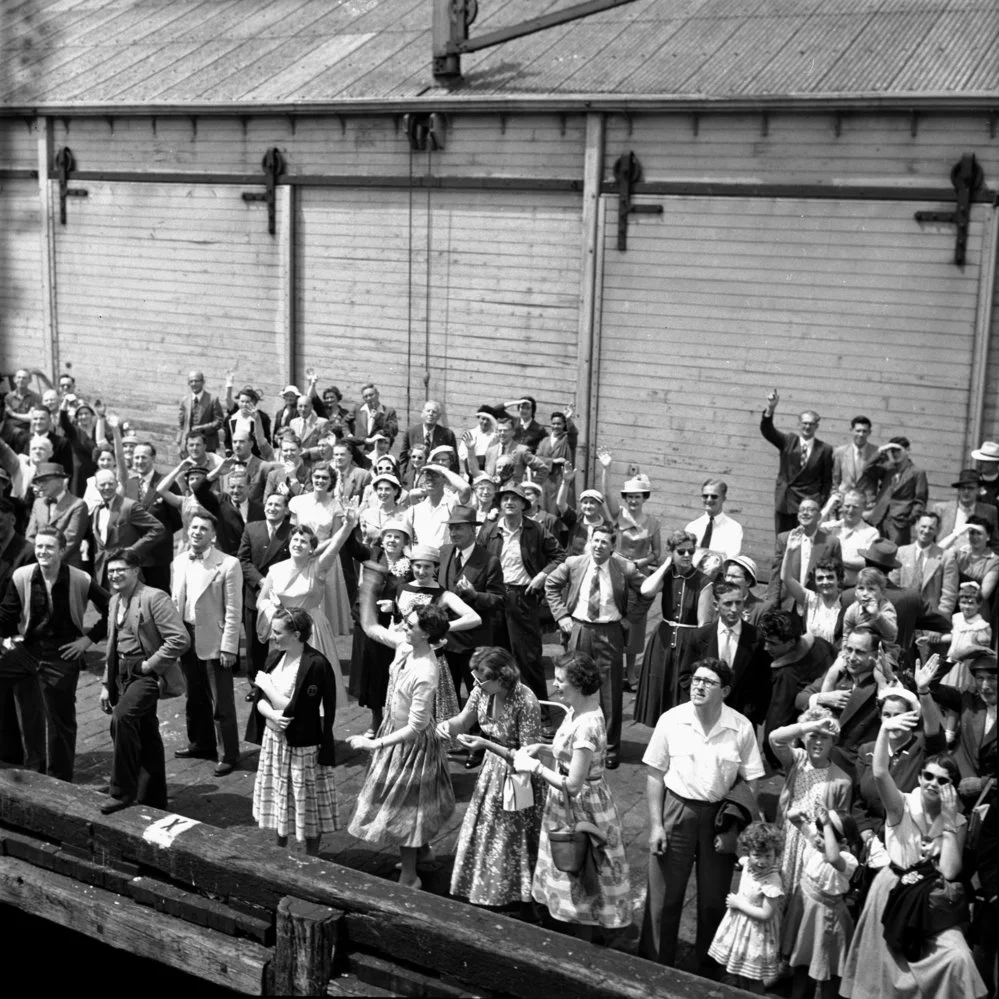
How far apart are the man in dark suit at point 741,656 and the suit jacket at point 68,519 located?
5.16m

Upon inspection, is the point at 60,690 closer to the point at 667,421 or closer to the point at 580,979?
the point at 580,979

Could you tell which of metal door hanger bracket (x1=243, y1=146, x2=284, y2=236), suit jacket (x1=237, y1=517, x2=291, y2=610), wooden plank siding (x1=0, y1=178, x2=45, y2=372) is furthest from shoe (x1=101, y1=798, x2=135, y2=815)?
wooden plank siding (x1=0, y1=178, x2=45, y2=372)

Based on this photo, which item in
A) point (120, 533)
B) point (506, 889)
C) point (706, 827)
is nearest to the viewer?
point (706, 827)

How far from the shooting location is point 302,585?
966 cm

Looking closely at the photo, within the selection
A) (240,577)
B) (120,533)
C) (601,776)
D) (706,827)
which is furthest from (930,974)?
(120,533)

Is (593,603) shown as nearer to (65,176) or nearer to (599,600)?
(599,600)

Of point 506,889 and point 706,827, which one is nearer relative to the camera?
point 706,827

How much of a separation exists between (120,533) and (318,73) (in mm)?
9246

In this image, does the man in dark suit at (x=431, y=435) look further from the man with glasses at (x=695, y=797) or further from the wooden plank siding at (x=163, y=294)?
the man with glasses at (x=695, y=797)

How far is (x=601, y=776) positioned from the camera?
23.5ft

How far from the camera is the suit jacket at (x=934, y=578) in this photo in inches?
401

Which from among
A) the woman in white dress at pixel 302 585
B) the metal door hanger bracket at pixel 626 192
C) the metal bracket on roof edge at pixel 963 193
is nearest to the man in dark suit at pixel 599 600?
the woman in white dress at pixel 302 585

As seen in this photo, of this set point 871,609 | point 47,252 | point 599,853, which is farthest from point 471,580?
point 47,252

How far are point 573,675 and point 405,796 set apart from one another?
1442 mm
